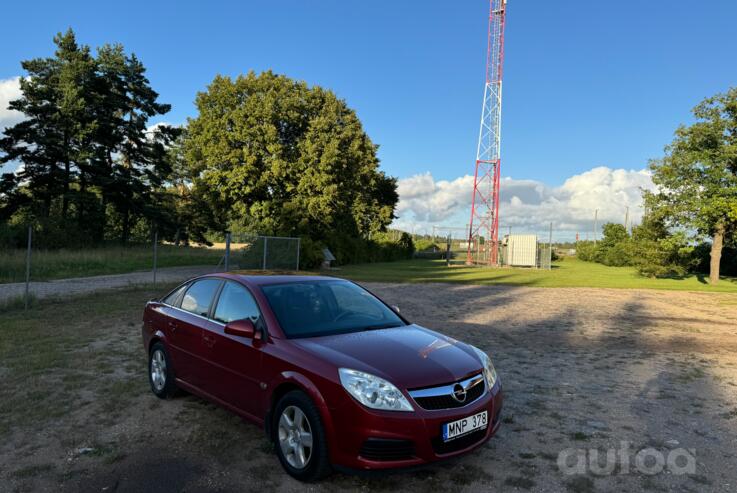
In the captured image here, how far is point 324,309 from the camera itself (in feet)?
14.7

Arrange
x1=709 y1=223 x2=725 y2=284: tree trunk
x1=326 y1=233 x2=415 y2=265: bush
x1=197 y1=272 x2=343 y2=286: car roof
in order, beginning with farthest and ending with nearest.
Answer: x1=326 y1=233 x2=415 y2=265: bush → x1=709 y1=223 x2=725 y2=284: tree trunk → x1=197 y1=272 x2=343 y2=286: car roof

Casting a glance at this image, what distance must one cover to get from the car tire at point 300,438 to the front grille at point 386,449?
316mm

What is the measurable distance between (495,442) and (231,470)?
218 centimetres

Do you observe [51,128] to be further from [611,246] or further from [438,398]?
[611,246]

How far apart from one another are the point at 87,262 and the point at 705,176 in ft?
109

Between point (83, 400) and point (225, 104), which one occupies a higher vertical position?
point (225, 104)

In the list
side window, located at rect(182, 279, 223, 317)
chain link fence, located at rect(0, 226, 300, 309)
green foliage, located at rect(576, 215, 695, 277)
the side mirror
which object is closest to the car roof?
side window, located at rect(182, 279, 223, 317)

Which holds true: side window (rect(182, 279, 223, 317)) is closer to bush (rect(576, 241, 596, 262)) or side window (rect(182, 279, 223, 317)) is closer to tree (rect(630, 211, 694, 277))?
tree (rect(630, 211, 694, 277))

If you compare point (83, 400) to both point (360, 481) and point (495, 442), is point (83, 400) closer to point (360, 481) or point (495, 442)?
point (360, 481)

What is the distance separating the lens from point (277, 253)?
18.2 metres

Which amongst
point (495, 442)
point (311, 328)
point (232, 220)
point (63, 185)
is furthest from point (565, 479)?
point (63, 185)

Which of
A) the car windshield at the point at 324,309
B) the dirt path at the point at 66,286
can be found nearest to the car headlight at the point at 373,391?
the car windshield at the point at 324,309

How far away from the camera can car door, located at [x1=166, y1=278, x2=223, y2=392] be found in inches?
187

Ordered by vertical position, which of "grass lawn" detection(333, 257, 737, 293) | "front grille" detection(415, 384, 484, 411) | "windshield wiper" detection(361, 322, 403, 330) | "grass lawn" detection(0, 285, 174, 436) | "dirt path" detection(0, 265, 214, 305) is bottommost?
"dirt path" detection(0, 265, 214, 305)
